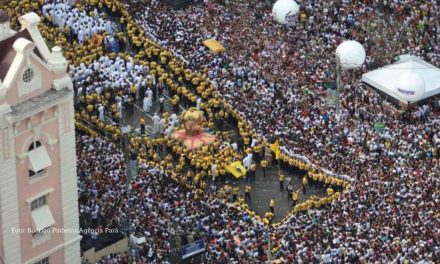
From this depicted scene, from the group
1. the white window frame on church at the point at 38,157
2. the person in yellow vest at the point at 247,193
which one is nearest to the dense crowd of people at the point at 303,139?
the person in yellow vest at the point at 247,193

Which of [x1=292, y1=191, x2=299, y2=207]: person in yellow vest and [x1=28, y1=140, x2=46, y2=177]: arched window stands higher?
[x1=28, y1=140, x2=46, y2=177]: arched window

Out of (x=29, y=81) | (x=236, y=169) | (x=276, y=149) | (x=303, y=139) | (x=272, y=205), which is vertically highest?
(x=29, y=81)

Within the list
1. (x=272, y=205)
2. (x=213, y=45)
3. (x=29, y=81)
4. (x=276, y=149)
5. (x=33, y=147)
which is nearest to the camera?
(x=29, y=81)

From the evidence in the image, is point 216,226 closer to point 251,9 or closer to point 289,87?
point 289,87

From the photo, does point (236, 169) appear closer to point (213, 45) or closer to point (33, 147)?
point (213, 45)

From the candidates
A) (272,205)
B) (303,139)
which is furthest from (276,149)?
(272,205)

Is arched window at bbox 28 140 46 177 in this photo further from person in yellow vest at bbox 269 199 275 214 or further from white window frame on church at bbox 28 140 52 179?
person in yellow vest at bbox 269 199 275 214

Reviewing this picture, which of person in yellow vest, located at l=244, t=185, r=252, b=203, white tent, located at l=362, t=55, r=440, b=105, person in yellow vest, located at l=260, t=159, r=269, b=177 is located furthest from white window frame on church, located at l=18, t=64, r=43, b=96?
white tent, located at l=362, t=55, r=440, b=105
